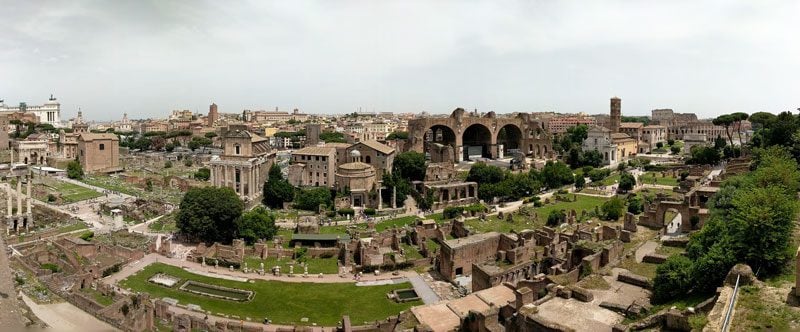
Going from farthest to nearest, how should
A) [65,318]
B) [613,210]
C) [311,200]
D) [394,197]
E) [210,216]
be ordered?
[394,197] < [311,200] < [613,210] < [210,216] < [65,318]

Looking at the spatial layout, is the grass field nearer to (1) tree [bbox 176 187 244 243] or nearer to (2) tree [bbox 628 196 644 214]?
(1) tree [bbox 176 187 244 243]

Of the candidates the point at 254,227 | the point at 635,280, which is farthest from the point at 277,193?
the point at 635,280

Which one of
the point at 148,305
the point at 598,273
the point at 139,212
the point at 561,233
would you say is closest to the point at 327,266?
the point at 148,305

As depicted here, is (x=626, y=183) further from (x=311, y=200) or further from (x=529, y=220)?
(x=311, y=200)

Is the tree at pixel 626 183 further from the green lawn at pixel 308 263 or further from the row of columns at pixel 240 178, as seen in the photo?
the row of columns at pixel 240 178

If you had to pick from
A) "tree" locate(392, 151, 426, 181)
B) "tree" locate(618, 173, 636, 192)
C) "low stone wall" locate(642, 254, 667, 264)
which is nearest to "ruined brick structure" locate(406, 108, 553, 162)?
"tree" locate(392, 151, 426, 181)
